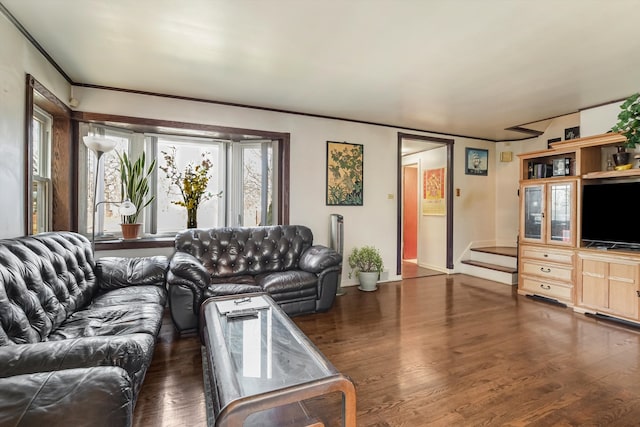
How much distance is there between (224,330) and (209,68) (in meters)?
2.39

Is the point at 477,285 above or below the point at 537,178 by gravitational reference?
below

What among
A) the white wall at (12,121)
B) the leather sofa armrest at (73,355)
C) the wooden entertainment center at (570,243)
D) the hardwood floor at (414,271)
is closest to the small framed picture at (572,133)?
the wooden entertainment center at (570,243)

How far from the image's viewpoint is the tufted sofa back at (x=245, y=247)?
349 centimetres

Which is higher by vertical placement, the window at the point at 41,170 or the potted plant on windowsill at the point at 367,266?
the window at the point at 41,170

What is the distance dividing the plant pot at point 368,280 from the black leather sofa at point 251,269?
3.30 ft

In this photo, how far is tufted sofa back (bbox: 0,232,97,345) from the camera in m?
1.53

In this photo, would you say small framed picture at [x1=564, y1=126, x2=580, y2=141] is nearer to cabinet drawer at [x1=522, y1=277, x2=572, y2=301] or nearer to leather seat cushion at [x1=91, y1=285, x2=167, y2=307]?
cabinet drawer at [x1=522, y1=277, x2=572, y2=301]

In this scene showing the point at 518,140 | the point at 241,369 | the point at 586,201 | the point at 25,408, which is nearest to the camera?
the point at 25,408

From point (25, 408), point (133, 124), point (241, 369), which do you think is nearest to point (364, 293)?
point (241, 369)

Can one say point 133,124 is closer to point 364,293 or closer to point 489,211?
point 364,293

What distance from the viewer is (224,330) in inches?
74.9

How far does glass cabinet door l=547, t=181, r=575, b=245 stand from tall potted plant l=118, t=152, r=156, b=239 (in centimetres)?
508

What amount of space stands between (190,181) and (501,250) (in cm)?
525

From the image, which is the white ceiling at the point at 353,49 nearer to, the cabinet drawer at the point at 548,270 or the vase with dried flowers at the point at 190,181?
the vase with dried flowers at the point at 190,181
